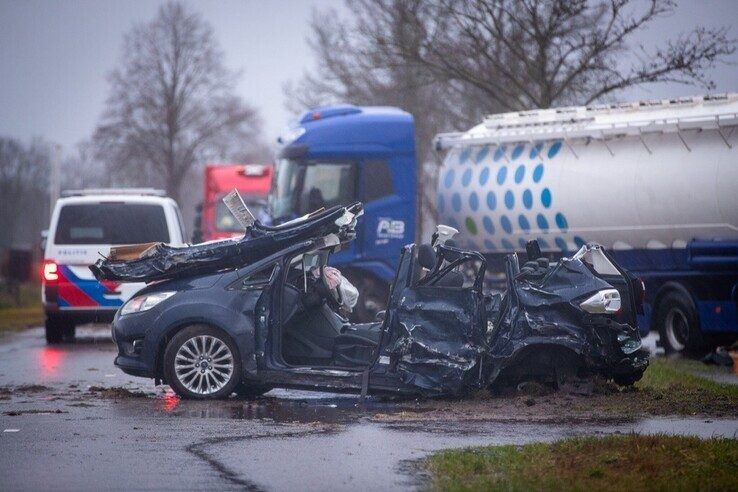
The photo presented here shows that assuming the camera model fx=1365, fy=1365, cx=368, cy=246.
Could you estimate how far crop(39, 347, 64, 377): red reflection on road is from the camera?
16.1 m

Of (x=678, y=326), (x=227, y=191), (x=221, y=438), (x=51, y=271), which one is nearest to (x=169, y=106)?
(x=227, y=191)

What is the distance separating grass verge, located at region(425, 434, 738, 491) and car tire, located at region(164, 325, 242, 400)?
148 inches

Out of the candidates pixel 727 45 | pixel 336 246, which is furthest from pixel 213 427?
pixel 727 45

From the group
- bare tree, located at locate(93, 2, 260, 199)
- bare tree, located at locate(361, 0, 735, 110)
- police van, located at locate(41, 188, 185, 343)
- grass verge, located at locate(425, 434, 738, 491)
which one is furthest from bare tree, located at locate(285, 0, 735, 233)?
bare tree, located at locate(93, 2, 260, 199)

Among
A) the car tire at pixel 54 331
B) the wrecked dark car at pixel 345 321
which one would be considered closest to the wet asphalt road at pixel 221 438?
the wrecked dark car at pixel 345 321

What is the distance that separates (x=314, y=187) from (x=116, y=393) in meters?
9.72

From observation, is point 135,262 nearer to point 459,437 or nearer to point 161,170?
point 459,437

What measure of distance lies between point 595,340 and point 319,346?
102 inches

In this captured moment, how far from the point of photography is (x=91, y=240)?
67.3 ft

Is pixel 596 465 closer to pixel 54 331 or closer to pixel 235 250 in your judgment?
pixel 235 250

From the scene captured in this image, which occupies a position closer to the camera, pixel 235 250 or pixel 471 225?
pixel 235 250

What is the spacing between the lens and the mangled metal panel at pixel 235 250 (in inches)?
502

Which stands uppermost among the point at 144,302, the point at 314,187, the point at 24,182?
the point at 24,182

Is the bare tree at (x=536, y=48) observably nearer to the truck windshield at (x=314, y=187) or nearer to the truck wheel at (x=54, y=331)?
the truck windshield at (x=314, y=187)
